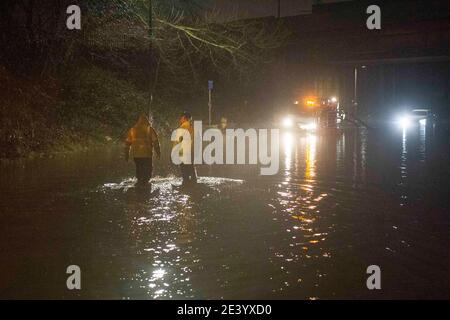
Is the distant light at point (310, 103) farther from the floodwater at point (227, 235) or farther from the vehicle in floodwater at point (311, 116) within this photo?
the floodwater at point (227, 235)

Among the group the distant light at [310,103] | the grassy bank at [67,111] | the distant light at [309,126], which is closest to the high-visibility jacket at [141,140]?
the grassy bank at [67,111]

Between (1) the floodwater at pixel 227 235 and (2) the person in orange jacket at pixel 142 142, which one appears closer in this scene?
(1) the floodwater at pixel 227 235

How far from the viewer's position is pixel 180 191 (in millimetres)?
13344

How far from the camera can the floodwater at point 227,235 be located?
650 centimetres

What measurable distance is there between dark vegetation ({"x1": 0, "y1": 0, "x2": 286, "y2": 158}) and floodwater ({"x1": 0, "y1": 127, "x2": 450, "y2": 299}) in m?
7.17

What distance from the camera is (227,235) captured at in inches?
349

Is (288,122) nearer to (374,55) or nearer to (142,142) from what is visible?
(374,55)

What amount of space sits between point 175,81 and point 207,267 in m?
31.4

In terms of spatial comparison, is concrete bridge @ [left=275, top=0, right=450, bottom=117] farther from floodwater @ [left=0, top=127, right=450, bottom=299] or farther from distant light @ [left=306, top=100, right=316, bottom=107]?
floodwater @ [left=0, top=127, right=450, bottom=299]

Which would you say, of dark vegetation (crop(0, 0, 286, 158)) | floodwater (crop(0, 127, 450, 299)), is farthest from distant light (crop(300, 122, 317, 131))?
floodwater (crop(0, 127, 450, 299))

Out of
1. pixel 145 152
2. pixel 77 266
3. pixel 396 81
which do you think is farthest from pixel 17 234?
pixel 396 81

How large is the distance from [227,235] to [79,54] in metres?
22.8

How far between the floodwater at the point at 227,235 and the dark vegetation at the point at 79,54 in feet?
23.5

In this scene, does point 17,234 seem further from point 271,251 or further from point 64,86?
point 64,86
